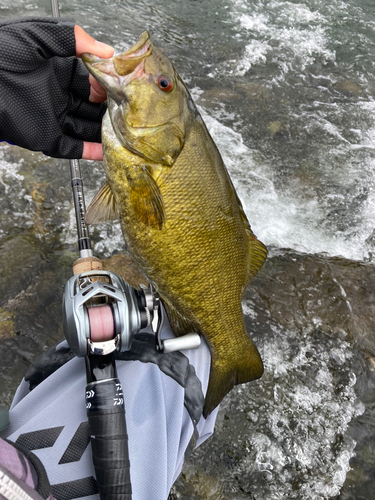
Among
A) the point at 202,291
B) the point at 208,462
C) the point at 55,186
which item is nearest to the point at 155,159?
the point at 202,291

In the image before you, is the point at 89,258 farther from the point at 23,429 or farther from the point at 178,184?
the point at 23,429

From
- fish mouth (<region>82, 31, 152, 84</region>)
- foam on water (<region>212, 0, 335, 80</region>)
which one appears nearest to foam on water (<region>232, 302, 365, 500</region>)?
fish mouth (<region>82, 31, 152, 84</region>)

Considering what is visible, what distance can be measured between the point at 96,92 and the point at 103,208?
726 millimetres

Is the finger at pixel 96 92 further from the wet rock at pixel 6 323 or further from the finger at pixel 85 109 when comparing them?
the wet rock at pixel 6 323

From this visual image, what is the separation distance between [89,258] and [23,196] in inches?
89.2

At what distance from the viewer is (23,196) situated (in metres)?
4.12

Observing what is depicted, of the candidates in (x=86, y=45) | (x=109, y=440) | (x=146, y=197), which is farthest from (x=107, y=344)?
(x=86, y=45)

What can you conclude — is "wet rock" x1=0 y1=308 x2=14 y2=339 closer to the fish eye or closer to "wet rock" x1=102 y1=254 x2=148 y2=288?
"wet rock" x1=102 y1=254 x2=148 y2=288

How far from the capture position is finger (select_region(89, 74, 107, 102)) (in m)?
2.12

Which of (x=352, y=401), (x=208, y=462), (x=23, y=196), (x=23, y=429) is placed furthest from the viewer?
(x=23, y=196)

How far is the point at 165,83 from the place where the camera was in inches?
70.2

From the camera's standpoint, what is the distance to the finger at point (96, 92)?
6.94ft

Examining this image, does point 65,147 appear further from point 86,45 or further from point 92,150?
point 86,45

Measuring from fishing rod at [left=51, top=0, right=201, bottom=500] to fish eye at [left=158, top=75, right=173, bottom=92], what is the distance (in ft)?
2.96
